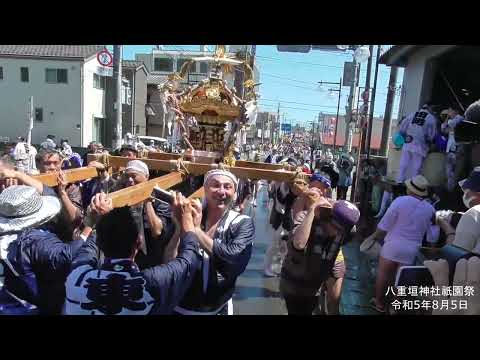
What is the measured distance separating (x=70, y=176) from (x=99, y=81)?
9.33 metres

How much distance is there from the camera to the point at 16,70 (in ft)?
25.7

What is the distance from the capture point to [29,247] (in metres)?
1.38

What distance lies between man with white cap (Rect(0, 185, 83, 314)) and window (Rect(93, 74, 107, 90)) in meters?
9.44

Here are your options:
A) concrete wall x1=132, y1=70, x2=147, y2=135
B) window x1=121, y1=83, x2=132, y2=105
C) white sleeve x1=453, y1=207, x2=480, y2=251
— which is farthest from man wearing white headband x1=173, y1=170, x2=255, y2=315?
concrete wall x1=132, y1=70, x2=147, y2=135

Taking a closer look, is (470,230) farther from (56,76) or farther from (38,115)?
(56,76)

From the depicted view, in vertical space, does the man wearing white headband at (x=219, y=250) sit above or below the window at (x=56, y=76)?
below

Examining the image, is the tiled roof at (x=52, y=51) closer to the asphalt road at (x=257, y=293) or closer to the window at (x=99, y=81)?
the window at (x=99, y=81)

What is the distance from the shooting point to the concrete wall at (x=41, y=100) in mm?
6184

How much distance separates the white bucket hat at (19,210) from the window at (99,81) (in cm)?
945

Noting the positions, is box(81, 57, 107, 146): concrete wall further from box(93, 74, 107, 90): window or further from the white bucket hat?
the white bucket hat

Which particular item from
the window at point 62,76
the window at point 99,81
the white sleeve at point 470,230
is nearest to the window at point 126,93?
the window at point 99,81

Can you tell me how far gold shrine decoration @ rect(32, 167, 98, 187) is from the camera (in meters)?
1.77

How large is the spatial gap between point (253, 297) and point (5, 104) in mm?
6313
